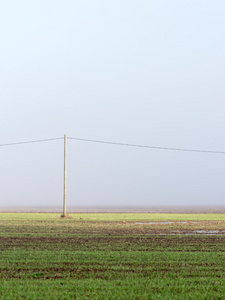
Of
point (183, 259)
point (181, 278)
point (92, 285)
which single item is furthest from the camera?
point (183, 259)

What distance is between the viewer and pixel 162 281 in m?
12.0

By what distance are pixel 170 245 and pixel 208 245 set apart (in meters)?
1.67

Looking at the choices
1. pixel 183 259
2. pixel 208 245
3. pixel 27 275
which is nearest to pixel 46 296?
pixel 27 275

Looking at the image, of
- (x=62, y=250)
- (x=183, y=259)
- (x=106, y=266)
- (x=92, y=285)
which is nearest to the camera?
(x=92, y=285)

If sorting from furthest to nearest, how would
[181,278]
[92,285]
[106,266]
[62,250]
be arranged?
[62,250], [106,266], [181,278], [92,285]

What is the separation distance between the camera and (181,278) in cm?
1242

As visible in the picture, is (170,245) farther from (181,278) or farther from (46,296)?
(46,296)

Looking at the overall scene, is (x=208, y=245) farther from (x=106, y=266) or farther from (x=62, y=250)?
(x=106, y=266)

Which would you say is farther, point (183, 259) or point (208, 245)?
point (208, 245)

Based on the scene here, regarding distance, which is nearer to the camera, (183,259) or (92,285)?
(92,285)

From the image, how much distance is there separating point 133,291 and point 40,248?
29.2 ft

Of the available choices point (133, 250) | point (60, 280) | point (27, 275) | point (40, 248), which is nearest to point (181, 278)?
point (60, 280)

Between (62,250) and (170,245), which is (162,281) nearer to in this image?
(62,250)

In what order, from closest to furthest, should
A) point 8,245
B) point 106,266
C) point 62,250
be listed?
point 106,266, point 62,250, point 8,245
